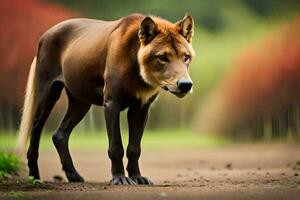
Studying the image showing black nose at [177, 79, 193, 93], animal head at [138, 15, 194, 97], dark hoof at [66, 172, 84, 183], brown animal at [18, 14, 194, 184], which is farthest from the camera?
dark hoof at [66, 172, 84, 183]

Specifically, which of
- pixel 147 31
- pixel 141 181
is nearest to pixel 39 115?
pixel 141 181

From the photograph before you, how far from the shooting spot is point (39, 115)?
8.32 m

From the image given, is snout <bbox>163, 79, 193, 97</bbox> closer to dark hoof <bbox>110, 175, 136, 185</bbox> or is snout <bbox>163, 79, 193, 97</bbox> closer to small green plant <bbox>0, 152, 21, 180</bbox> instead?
dark hoof <bbox>110, 175, 136, 185</bbox>

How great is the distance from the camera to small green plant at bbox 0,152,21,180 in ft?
29.4

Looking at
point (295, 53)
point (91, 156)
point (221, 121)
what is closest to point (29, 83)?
point (91, 156)

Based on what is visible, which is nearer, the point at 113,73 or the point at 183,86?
the point at 183,86

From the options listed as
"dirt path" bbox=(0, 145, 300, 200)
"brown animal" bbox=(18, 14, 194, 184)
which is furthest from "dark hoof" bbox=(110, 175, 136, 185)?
"dirt path" bbox=(0, 145, 300, 200)

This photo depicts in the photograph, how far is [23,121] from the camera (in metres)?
8.44

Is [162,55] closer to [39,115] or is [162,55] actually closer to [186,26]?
[186,26]

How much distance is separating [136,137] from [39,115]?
141 cm

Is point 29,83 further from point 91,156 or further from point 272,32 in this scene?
point 272,32

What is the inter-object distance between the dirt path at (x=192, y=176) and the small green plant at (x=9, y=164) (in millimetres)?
378

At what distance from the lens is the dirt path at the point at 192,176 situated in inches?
238

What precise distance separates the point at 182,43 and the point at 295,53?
642 cm
